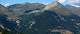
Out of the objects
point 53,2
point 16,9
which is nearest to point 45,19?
point 53,2

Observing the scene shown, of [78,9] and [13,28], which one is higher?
[78,9]

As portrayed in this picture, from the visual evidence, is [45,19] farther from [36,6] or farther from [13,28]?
[13,28]

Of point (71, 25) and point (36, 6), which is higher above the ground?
point (36, 6)

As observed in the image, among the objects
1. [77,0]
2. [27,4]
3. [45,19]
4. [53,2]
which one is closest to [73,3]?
[77,0]

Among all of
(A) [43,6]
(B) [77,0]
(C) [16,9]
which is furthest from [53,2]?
(C) [16,9]

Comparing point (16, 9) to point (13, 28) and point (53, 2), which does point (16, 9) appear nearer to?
point (13, 28)

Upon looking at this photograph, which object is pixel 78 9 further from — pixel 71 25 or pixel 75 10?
pixel 71 25

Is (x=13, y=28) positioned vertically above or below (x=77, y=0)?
below
